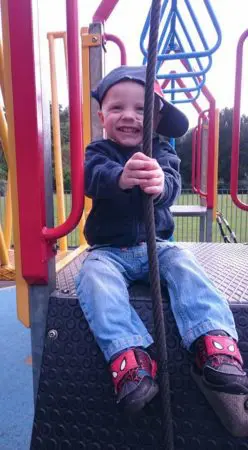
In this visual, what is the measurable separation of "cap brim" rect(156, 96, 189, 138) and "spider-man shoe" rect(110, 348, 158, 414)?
0.63m

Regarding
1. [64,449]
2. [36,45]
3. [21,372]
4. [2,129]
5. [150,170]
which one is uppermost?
[36,45]

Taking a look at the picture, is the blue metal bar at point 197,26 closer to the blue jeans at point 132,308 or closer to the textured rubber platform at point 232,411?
the blue jeans at point 132,308

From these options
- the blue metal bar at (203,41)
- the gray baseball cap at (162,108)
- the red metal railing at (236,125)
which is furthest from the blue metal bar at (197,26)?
the gray baseball cap at (162,108)

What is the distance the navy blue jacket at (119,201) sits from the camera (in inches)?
38.2

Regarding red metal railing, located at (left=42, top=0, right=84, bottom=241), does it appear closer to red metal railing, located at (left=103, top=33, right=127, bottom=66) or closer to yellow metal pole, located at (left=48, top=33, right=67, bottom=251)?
yellow metal pole, located at (left=48, top=33, right=67, bottom=251)

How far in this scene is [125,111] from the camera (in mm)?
1051

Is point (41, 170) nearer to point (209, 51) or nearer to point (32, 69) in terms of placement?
point (32, 69)

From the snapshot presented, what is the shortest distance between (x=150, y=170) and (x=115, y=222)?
41 centimetres

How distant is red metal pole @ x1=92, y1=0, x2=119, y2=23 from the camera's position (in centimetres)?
181

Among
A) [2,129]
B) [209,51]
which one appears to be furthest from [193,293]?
[209,51]

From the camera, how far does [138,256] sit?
1062mm

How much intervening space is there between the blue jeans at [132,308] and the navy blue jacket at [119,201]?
3.4 inches

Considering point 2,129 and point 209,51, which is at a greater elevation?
point 209,51

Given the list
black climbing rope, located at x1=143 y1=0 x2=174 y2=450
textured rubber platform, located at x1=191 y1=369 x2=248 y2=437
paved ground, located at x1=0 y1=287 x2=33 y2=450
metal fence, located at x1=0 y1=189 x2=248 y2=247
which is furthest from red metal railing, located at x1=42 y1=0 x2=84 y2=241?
metal fence, located at x1=0 y1=189 x2=248 y2=247
